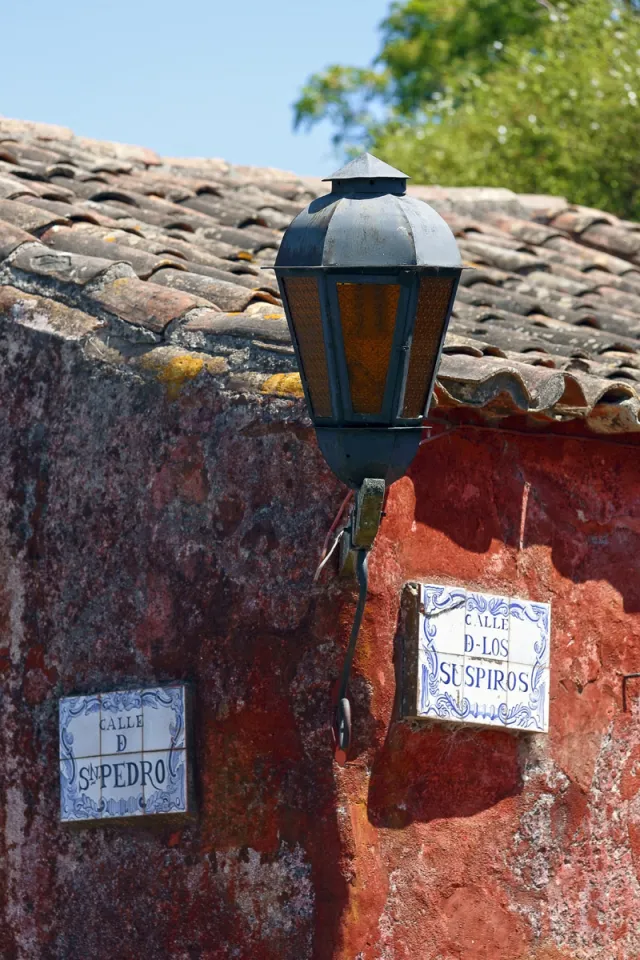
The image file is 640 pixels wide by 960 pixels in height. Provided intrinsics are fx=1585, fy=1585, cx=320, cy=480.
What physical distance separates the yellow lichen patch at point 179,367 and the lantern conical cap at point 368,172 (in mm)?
978

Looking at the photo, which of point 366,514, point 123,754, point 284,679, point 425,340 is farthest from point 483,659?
point 425,340

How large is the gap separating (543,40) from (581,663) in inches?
667

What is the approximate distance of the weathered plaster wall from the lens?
172 inches

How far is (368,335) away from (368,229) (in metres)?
0.24

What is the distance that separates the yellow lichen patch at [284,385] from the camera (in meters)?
4.47

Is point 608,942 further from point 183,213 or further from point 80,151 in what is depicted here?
point 80,151

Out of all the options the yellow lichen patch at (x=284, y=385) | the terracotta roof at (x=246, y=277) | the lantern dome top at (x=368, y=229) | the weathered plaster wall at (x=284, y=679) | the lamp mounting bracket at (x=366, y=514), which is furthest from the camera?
the terracotta roof at (x=246, y=277)

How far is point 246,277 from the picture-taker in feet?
18.9

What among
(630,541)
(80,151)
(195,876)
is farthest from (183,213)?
(195,876)

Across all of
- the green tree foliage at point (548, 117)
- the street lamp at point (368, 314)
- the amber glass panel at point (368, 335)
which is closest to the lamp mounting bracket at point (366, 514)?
the street lamp at point (368, 314)

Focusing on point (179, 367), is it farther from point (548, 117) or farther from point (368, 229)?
point (548, 117)

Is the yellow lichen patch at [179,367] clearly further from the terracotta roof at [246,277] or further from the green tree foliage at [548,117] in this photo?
the green tree foliage at [548,117]

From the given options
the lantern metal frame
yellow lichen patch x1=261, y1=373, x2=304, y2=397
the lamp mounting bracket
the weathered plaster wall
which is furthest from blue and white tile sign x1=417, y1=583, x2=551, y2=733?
the lantern metal frame

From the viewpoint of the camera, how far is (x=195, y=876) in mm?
4438
